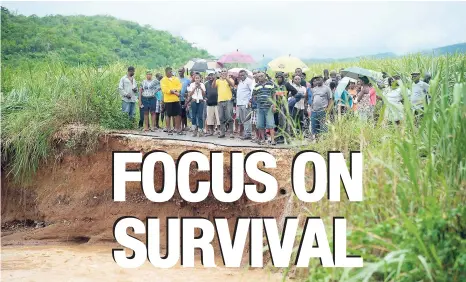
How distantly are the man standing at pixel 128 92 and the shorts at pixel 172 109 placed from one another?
828 mm

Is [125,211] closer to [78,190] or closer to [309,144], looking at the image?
[78,190]

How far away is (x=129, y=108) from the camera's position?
1308 cm

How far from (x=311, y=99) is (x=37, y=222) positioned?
5.79m

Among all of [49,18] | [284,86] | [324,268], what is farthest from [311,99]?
[49,18]

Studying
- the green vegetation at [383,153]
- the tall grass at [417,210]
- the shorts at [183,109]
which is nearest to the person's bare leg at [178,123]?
the shorts at [183,109]

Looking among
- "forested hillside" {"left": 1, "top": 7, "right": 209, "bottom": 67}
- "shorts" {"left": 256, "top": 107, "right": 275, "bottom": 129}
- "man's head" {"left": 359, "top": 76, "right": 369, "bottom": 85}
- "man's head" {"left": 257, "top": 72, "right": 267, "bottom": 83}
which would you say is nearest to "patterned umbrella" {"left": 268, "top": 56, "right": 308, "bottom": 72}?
"man's head" {"left": 359, "top": 76, "right": 369, "bottom": 85}

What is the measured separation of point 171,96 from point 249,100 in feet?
5.14

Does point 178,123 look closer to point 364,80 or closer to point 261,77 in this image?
point 261,77

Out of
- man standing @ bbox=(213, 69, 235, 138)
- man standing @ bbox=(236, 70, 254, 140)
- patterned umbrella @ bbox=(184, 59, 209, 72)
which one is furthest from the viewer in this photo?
patterned umbrella @ bbox=(184, 59, 209, 72)

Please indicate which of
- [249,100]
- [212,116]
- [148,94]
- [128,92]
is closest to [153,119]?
[148,94]

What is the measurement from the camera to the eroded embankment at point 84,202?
38.7 feet

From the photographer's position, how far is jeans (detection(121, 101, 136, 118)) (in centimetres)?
1299

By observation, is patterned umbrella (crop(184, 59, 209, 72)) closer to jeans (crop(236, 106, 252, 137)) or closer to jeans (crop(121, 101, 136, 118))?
jeans (crop(121, 101, 136, 118))

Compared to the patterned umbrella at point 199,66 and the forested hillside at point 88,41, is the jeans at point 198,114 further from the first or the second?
the forested hillside at point 88,41
